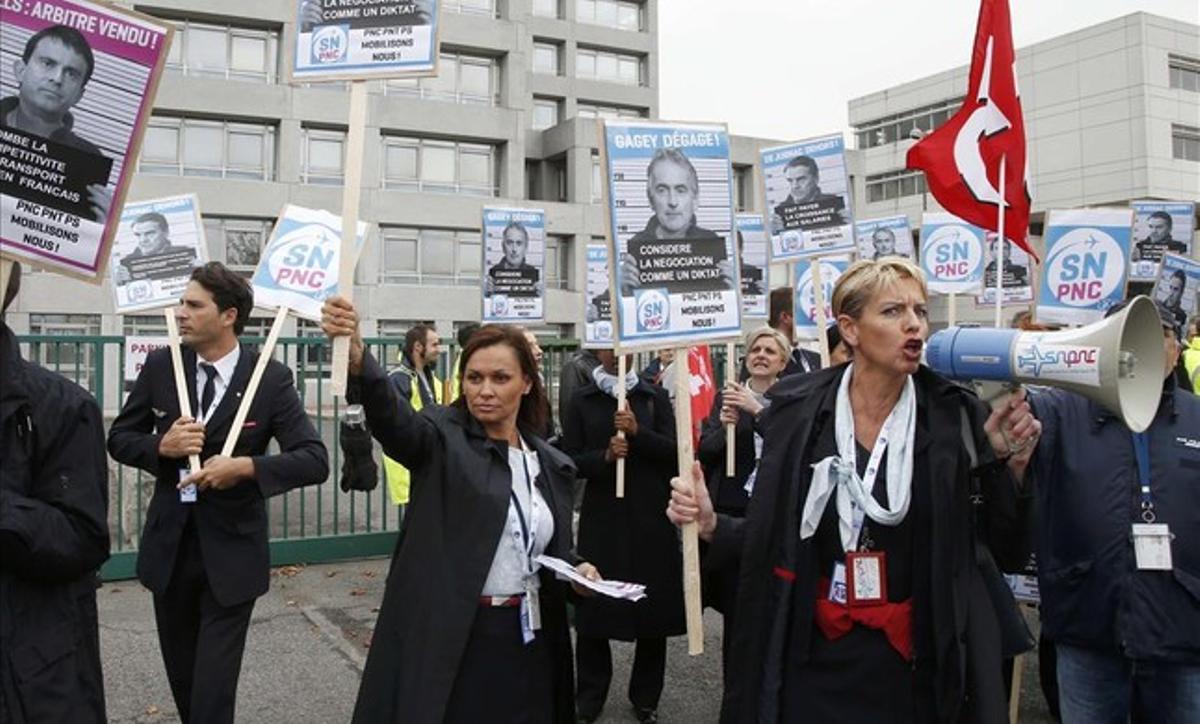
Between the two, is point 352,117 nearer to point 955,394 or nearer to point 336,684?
point 955,394

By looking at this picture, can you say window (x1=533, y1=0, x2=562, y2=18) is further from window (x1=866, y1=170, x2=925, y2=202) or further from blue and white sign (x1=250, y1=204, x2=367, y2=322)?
blue and white sign (x1=250, y1=204, x2=367, y2=322)

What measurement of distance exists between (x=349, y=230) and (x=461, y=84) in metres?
37.1

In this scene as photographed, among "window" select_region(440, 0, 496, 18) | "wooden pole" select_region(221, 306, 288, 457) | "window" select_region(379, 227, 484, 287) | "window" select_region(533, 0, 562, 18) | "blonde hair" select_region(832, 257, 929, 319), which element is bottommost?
"wooden pole" select_region(221, 306, 288, 457)

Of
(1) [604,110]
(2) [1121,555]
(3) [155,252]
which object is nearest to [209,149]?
(1) [604,110]

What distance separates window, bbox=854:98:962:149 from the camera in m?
57.2

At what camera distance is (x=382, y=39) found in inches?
141

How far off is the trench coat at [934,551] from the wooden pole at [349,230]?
132 centimetres

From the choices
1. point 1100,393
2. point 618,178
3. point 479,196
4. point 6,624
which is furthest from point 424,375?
point 479,196

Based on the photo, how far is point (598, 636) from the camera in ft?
17.7

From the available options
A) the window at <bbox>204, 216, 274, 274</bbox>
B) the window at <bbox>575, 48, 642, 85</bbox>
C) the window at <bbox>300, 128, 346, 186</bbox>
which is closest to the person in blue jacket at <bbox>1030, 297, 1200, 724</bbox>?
the window at <bbox>204, 216, 274, 274</bbox>

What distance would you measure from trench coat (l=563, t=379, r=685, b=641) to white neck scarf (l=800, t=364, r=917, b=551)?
9.31 ft

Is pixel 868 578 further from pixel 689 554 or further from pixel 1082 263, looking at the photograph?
pixel 1082 263

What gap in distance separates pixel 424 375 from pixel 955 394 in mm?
5902

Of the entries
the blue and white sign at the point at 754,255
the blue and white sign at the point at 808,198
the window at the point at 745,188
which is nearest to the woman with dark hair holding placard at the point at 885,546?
the blue and white sign at the point at 808,198
